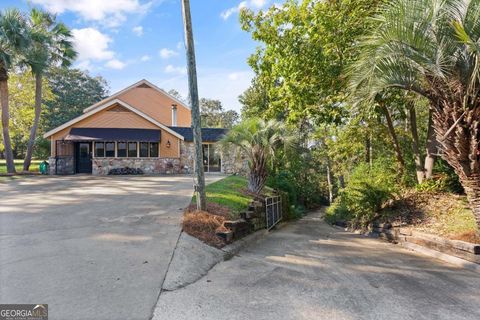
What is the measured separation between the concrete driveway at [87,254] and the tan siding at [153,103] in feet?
59.7

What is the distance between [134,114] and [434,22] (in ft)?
60.8

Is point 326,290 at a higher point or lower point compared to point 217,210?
lower

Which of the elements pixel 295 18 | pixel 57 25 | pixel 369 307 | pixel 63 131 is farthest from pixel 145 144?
pixel 369 307

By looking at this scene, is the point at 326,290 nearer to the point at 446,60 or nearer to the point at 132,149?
the point at 446,60

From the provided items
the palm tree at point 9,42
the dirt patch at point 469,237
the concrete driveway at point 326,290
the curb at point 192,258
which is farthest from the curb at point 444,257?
the palm tree at point 9,42

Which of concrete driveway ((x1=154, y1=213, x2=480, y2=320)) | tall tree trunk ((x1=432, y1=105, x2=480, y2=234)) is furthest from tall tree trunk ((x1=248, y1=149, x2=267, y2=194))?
tall tree trunk ((x1=432, y1=105, x2=480, y2=234))

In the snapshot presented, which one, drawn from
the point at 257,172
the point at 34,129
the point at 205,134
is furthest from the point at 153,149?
the point at 257,172

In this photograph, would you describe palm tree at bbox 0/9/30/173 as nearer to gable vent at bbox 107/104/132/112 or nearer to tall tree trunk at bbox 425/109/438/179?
gable vent at bbox 107/104/132/112

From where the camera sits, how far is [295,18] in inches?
381

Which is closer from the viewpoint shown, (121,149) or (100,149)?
(100,149)

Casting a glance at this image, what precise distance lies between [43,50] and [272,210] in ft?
64.7

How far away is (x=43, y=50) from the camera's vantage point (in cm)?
2012

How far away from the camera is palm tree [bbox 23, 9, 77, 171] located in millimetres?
19375

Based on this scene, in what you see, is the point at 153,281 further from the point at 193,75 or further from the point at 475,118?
the point at 475,118
